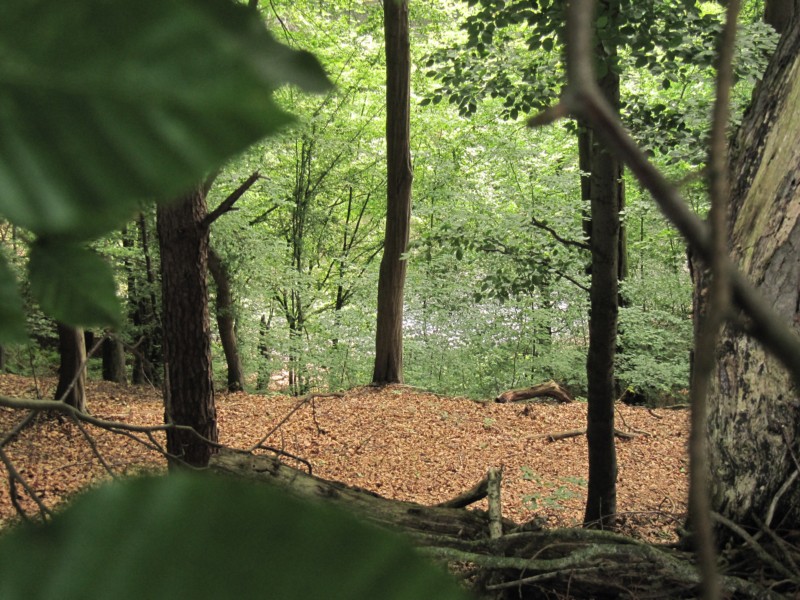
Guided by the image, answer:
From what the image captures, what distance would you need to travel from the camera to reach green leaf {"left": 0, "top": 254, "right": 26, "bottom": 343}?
0.19m

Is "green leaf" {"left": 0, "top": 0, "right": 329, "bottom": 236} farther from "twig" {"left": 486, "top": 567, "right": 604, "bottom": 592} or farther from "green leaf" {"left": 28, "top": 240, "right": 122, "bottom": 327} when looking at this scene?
"twig" {"left": 486, "top": 567, "right": 604, "bottom": 592}

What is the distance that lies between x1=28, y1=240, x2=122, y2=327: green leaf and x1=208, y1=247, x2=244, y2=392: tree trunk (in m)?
9.11

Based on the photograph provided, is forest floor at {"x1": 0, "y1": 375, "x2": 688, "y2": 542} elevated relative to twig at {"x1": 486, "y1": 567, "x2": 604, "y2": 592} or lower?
lower

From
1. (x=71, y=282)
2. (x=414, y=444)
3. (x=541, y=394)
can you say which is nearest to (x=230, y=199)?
(x=71, y=282)

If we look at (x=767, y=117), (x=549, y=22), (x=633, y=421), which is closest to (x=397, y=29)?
(x=549, y=22)

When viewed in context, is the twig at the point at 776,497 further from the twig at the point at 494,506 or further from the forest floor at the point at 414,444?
the forest floor at the point at 414,444

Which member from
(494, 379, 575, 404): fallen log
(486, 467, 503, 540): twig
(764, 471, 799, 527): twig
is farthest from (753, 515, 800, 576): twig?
(494, 379, 575, 404): fallen log

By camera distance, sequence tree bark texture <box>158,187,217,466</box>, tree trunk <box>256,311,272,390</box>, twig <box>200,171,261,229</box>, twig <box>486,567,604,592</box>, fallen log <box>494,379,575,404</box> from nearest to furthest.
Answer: twig <box>486,567,604,592</box> < twig <box>200,171,261,229</box> < tree bark texture <box>158,187,217,466</box> < fallen log <box>494,379,575,404</box> < tree trunk <box>256,311,272,390</box>

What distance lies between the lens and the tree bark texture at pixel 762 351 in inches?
78.6

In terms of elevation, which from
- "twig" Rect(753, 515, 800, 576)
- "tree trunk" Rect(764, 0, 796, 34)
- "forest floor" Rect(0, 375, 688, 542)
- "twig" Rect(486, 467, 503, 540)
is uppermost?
"tree trunk" Rect(764, 0, 796, 34)

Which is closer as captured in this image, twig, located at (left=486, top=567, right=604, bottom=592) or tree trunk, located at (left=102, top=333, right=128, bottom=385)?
twig, located at (left=486, top=567, right=604, bottom=592)

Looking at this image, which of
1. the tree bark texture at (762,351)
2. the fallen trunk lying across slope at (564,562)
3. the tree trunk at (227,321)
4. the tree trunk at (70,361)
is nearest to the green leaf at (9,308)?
the fallen trunk lying across slope at (564,562)

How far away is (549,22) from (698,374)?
3.94 meters

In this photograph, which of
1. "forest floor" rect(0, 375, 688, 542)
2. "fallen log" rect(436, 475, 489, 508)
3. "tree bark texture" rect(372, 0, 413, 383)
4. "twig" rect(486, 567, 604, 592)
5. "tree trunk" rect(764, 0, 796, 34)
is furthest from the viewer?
"tree bark texture" rect(372, 0, 413, 383)
